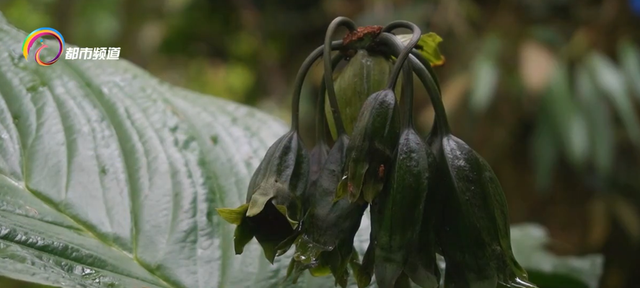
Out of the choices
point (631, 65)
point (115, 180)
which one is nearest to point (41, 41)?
point (115, 180)

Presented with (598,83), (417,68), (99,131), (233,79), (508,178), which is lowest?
(508,178)

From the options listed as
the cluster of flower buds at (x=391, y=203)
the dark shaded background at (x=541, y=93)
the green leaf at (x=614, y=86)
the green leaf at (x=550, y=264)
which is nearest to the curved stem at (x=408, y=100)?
the cluster of flower buds at (x=391, y=203)

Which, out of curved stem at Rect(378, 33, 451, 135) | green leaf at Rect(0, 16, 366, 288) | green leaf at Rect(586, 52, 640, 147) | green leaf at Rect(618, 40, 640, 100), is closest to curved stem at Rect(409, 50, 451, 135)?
curved stem at Rect(378, 33, 451, 135)

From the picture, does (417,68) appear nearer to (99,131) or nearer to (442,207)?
(442,207)

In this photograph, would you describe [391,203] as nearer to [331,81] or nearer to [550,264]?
[331,81]

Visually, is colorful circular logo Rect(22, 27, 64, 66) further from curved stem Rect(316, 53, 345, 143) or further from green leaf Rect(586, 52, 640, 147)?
green leaf Rect(586, 52, 640, 147)

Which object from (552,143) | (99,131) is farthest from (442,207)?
(552,143)
